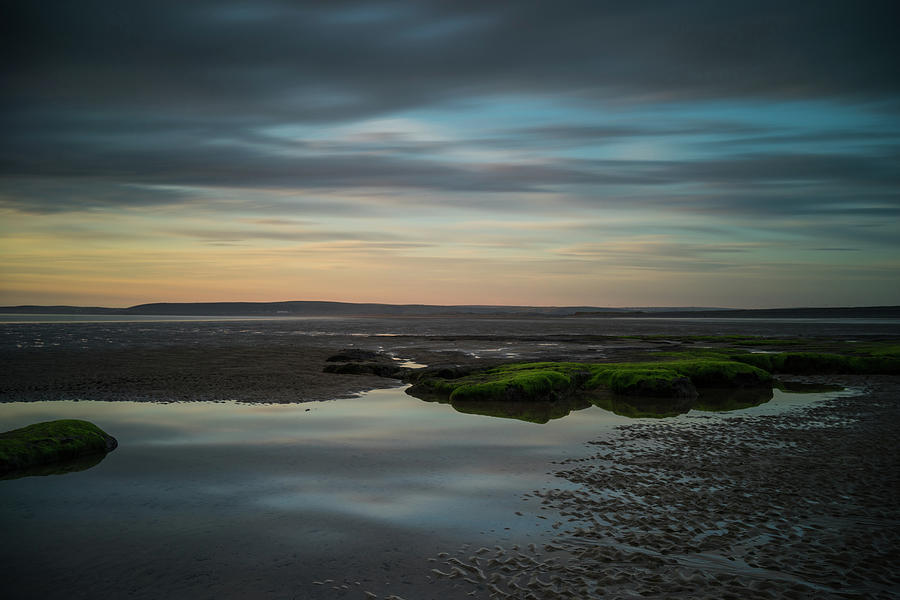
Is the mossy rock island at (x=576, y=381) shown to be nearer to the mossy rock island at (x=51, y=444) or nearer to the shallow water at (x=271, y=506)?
the shallow water at (x=271, y=506)

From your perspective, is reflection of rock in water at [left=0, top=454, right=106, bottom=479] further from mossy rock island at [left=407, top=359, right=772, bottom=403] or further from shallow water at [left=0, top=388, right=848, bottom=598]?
mossy rock island at [left=407, top=359, right=772, bottom=403]

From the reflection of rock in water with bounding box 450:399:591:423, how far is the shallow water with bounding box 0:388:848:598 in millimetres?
1502

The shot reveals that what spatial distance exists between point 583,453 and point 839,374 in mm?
25042

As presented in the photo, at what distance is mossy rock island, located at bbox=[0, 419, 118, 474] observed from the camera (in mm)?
11609

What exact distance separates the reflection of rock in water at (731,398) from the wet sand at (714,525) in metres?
5.62

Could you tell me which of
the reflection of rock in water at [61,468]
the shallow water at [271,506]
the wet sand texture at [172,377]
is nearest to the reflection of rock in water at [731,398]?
the shallow water at [271,506]

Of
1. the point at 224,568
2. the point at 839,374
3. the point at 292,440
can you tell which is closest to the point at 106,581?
the point at 224,568

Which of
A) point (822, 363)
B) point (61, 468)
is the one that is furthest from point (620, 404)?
point (822, 363)

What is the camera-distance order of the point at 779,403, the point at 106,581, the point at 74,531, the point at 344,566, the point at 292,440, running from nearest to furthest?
the point at 106,581
the point at 344,566
the point at 74,531
the point at 292,440
the point at 779,403

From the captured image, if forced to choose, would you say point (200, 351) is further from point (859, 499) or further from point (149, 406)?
point (859, 499)

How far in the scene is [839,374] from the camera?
30844 mm

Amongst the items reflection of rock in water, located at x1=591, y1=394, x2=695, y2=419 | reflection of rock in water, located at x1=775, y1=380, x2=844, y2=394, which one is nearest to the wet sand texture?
reflection of rock in water, located at x1=591, y1=394, x2=695, y2=419

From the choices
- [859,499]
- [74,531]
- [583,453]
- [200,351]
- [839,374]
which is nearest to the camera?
[74,531]

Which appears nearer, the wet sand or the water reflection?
the wet sand
